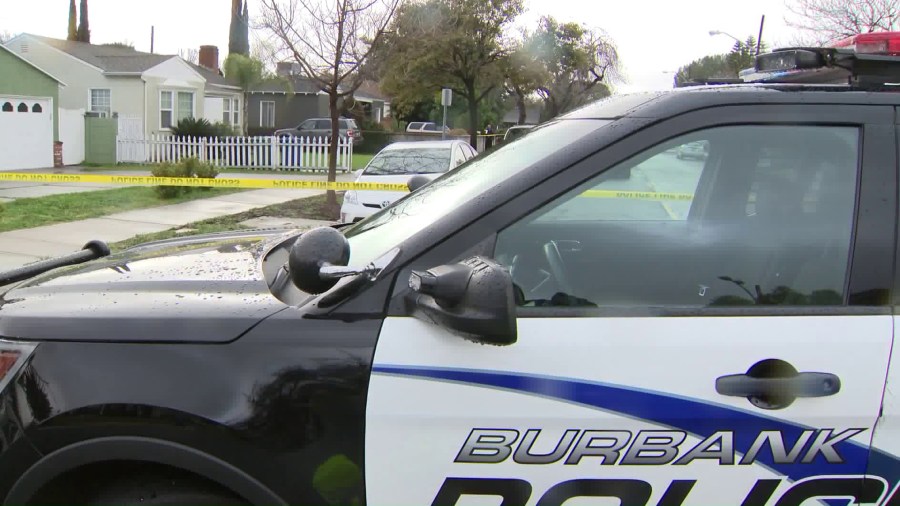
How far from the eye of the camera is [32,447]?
2.00 m

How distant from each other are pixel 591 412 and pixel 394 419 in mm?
488

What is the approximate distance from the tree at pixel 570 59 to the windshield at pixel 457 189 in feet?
109

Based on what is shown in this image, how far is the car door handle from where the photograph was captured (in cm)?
187

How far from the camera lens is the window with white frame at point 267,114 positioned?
44.3 metres

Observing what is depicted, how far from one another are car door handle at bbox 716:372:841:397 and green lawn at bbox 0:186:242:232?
1096cm

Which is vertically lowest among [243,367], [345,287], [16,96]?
[243,367]

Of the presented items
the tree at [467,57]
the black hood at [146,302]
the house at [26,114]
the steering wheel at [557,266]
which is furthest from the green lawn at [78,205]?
the tree at [467,57]

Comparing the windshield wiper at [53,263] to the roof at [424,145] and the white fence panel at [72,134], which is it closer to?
the roof at [424,145]

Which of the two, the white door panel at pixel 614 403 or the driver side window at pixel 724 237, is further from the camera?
the driver side window at pixel 724 237

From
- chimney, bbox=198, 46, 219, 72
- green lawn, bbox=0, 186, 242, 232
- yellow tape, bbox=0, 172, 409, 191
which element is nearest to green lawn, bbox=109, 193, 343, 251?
yellow tape, bbox=0, 172, 409, 191

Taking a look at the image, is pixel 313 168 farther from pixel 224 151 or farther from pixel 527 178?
pixel 527 178

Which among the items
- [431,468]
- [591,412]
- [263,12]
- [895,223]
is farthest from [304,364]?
[263,12]

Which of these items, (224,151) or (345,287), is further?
(224,151)

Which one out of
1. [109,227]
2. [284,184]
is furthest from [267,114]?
[109,227]
